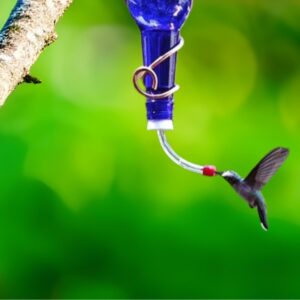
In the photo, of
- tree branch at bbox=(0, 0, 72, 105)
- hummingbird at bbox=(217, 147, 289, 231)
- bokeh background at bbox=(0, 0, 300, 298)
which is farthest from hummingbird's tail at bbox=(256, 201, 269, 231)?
bokeh background at bbox=(0, 0, 300, 298)

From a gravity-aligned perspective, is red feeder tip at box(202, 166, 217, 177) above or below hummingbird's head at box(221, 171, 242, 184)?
above

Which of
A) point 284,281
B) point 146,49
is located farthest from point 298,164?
point 146,49

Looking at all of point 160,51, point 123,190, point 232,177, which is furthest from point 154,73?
point 123,190

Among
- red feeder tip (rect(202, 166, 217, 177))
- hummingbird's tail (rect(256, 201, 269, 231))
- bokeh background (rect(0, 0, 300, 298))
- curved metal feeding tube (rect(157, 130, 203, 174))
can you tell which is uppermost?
bokeh background (rect(0, 0, 300, 298))

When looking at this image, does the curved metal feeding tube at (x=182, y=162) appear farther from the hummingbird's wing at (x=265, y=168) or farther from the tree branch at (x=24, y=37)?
the tree branch at (x=24, y=37)

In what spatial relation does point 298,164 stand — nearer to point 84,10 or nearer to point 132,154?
point 132,154

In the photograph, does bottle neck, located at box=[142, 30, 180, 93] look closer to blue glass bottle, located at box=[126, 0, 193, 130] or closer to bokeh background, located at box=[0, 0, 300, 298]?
blue glass bottle, located at box=[126, 0, 193, 130]
